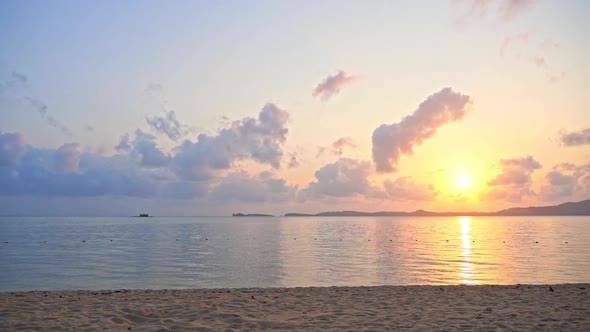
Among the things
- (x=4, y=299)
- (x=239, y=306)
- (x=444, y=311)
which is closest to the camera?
(x=444, y=311)

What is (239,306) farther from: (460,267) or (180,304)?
(460,267)

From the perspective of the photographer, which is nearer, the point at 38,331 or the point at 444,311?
the point at 38,331

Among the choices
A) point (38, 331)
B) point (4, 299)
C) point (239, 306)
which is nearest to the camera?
point (38, 331)

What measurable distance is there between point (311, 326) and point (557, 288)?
43.9 feet

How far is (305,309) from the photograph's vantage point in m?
15.5

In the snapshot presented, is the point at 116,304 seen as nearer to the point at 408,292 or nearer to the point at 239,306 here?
the point at 239,306

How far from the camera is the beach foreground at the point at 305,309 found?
12883 millimetres

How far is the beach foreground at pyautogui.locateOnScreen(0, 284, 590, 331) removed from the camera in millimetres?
12883

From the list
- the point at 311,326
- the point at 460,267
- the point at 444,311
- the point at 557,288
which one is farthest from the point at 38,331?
the point at 460,267

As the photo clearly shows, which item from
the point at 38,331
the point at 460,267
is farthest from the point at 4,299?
the point at 460,267

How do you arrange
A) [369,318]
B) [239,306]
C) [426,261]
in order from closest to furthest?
[369,318] → [239,306] → [426,261]

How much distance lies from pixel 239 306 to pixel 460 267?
2440 cm

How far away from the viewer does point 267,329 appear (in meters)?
12.6

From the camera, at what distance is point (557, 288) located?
20.2 metres
